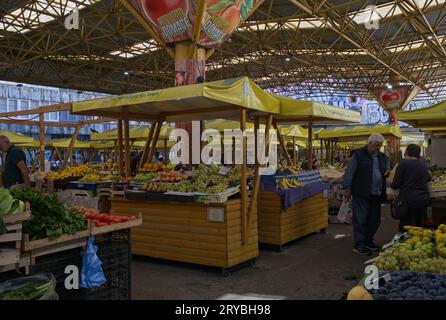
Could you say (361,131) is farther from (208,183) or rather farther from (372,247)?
(208,183)

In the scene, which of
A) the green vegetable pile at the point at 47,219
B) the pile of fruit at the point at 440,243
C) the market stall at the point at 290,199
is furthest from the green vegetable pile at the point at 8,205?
the market stall at the point at 290,199

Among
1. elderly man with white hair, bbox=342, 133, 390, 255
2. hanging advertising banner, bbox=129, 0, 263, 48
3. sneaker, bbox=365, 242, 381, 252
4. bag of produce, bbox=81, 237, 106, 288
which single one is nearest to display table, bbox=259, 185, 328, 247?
elderly man with white hair, bbox=342, 133, 390, 255

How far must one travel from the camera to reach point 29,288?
113 inches

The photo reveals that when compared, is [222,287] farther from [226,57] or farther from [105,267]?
[226,57]

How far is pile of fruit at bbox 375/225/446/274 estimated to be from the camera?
9.66 ft

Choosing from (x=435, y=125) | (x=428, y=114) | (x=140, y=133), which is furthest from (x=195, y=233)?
(x=140, y=133)

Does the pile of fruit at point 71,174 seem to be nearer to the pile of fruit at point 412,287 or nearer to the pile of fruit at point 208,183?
the pile of fruit at point 208,183

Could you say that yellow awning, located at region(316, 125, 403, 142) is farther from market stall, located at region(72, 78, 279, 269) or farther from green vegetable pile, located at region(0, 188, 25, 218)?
green vegetable pile, located at region(0, 188, 25, 218)

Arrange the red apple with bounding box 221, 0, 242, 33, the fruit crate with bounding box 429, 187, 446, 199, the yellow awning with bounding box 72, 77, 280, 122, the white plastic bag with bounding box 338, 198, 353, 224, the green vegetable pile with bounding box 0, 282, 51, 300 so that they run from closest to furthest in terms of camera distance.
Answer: the green vegetable pile with bounding box 0, 282, 51, 300, the yellow awning with bounding box 72, 77, 280, 122, the fruit crate with bounding box 429, 187, 446, 199, the white plastic bag with bounding box 338, 198, 353, 224, the red apple with bounding box 221, 0, 242, 33

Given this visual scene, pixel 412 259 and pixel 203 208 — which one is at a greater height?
pixel 203 208

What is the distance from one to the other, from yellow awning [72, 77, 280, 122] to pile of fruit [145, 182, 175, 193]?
1.12 meters

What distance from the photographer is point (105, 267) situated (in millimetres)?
3771

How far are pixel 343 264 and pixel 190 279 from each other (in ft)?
6.67

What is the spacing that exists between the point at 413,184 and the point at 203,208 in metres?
2.73
